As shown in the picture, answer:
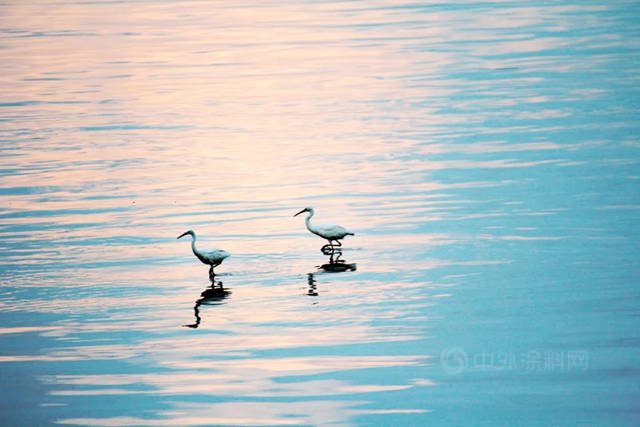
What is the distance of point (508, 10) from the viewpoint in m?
61.1

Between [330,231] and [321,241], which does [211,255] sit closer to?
[330,231]

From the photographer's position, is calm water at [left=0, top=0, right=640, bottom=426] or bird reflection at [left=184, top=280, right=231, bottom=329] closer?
calm water at [left=0, top=0, right=640, bottom=426]

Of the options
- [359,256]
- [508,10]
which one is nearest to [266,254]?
[359,256]

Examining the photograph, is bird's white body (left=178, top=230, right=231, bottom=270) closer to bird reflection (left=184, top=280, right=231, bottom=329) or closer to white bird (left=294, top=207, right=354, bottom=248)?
bird reflection (left=184, top=280, right=231, bottom=329)

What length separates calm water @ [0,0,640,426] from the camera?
14844mm

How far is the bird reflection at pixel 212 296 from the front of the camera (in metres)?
18.1

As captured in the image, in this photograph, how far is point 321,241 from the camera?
21922mm

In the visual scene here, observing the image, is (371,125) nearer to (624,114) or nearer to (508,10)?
(624,114)

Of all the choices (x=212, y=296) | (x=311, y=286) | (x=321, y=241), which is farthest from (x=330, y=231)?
(x=212, y=296)

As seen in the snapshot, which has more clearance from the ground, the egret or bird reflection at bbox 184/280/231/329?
the egret

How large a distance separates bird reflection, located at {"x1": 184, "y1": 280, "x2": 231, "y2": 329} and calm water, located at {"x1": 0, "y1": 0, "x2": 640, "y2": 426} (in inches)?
2.6

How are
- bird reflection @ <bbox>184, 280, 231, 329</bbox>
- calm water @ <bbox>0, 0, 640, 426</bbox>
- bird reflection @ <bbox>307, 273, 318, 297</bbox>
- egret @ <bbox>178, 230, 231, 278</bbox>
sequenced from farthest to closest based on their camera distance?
1. egret @ <bbox>178, 230, 231, 278</bbox>
2. bird reflection @ <bbox>307, 273, 318, 297</bbox>
3. bird reflection @ <bbox>184, 280, 231, 329</bbox>
4. calm water @ <bbox>0, 0, 640, 426</bbox>

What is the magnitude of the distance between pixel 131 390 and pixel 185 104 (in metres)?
22.5

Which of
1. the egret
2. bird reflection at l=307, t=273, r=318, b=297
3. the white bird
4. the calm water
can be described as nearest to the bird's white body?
the egret
